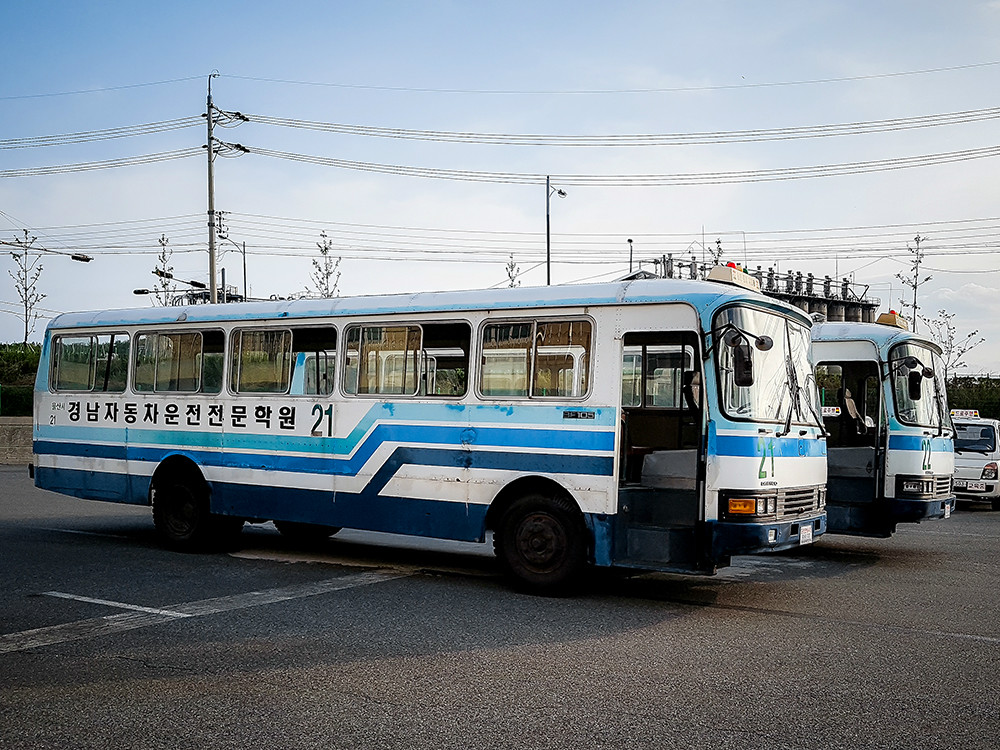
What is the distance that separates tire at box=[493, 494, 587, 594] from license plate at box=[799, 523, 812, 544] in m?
2.01

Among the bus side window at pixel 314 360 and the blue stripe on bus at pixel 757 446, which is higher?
the bus side window at pixel 314 360

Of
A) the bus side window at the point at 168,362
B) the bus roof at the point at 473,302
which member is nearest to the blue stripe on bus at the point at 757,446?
the bus roof at the point at 473,302

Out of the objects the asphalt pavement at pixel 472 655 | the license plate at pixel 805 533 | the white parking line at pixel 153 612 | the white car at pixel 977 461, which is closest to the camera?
the asphalt pavement at pixel 472 655

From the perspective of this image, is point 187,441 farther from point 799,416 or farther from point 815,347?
point 815,347

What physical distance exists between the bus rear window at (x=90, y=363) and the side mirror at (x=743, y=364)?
8237 mm

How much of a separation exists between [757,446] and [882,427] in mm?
5082

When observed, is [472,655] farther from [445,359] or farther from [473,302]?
[473,302]

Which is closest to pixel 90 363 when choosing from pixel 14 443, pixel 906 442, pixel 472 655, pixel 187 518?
pixel 187 518

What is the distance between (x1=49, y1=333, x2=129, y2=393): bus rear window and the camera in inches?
537

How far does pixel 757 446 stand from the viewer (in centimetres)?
928

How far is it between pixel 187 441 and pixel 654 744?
875cm

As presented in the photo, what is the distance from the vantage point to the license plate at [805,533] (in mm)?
9711

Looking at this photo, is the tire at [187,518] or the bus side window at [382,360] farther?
the tire at [187,518]

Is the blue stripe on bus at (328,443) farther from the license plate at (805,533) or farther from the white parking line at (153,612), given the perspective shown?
the license plate at (805,533)
